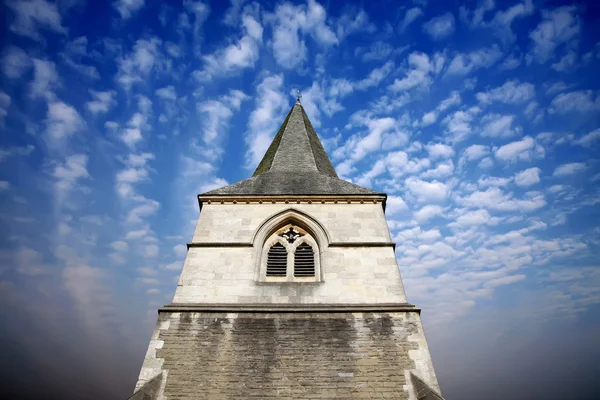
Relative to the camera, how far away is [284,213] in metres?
9.42

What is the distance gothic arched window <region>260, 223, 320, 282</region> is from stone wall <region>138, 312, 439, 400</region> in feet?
4.17

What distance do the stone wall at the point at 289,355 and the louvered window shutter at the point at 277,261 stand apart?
1.40 meters

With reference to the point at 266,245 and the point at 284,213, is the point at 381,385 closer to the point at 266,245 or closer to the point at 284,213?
the point at 266,245

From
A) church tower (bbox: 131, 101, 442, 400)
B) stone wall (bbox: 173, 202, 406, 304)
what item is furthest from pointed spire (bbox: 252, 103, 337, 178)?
stone wall (bbox: 173, 202, 406, 304)

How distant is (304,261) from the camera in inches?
339

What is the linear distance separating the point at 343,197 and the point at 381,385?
4942 millimetres

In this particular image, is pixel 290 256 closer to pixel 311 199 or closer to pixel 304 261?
pixel 304 261

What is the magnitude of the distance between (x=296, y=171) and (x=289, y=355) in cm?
688

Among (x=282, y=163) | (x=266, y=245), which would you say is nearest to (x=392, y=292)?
(x=266, y=245)

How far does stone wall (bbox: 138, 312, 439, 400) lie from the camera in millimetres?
6027

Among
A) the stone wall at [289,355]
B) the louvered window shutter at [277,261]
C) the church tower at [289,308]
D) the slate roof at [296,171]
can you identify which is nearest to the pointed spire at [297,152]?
the slate roof at [296,171]

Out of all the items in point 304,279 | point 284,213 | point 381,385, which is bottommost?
point 381,385

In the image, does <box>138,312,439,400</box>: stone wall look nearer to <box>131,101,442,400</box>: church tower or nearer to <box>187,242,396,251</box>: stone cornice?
<box>131,101,442,400</box>: church tower

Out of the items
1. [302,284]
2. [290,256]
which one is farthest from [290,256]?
[302,284]
